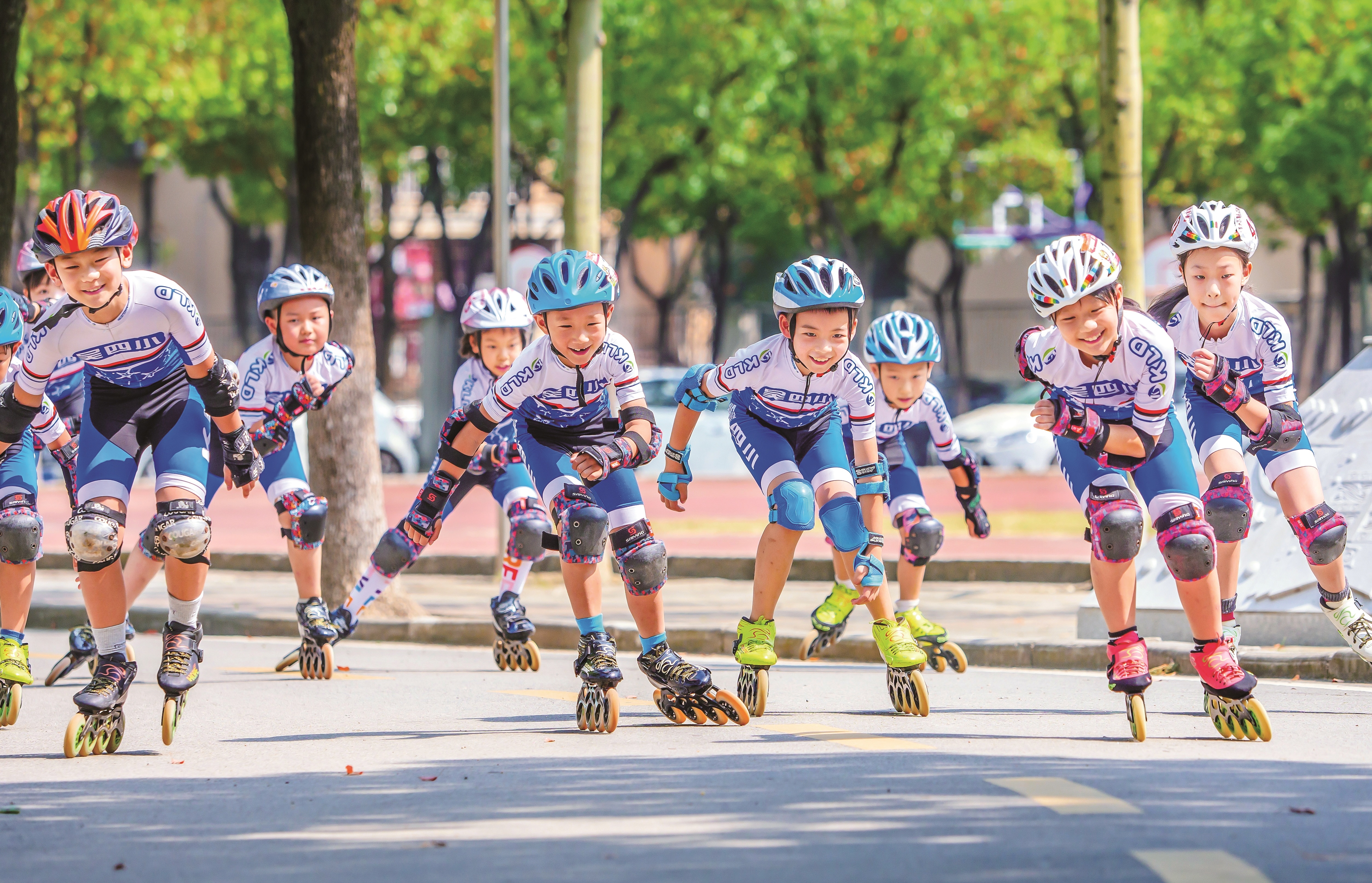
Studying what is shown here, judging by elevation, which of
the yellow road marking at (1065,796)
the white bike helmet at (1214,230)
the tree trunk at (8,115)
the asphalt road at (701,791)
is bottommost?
the asphalt road at (701,791)

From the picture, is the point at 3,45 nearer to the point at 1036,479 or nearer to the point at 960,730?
the point at 960,730

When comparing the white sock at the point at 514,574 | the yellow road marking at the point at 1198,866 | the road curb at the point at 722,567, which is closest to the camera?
the yellow road marking at the point at 1198,866

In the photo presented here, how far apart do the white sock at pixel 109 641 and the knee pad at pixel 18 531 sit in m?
0.88

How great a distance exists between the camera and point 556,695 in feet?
27.3

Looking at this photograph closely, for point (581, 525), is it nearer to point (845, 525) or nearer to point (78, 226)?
point (845, 525)

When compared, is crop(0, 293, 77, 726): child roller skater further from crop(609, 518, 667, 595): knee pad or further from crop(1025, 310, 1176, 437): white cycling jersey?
crop(1025, 310, 1176, 437): white cycling jersey

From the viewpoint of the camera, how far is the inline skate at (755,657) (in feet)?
23.8

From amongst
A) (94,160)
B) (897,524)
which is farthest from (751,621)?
(94,160)

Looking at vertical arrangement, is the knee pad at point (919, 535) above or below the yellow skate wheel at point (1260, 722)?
above

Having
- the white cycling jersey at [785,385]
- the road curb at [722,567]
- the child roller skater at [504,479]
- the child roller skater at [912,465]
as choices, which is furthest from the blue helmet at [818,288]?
the road curb at [722,567]

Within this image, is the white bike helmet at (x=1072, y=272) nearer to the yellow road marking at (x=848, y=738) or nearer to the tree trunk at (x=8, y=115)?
the yellow road marking at (x=848, y=738)

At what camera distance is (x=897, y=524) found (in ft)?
29.6

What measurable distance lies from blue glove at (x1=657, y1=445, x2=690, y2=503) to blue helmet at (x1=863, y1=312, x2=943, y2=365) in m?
1.80

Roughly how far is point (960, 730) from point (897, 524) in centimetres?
225
